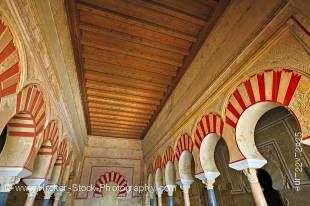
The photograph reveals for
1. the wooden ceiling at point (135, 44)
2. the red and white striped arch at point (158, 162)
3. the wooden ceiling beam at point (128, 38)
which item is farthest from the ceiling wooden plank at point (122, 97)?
the wooden ceiling beam at point (128, 38)

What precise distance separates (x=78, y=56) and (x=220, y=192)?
2863mm

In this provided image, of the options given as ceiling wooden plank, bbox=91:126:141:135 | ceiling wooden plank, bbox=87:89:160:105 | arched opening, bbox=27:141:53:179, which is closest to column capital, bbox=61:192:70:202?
ceiling wooden plank, bbox=91:126:141:135

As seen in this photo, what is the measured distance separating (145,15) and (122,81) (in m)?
1.43

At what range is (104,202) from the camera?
18.2 feet

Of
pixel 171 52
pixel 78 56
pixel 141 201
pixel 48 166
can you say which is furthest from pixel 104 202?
pixel 171 52

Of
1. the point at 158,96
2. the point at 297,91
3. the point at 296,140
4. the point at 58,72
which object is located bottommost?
the point at 296,140

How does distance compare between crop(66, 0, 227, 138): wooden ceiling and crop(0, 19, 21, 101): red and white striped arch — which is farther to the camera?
crop(66, 0, 227, 138): wooden ceiling

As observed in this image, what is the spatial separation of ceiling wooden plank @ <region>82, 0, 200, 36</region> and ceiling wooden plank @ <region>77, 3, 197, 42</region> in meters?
0.02

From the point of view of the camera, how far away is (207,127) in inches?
88.0

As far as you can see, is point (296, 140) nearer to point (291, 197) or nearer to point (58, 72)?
point (291, 197)

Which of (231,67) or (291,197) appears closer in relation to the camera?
(291,197)

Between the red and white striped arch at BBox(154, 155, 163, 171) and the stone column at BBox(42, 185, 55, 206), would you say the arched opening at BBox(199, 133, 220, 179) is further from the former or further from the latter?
the stone column at BBox(42, 185, 55, 206)

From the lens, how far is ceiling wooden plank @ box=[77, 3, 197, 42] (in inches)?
80.8

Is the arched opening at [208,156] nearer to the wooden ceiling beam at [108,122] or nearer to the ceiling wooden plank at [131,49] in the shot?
the ceiling wooden plank at [131,49]
